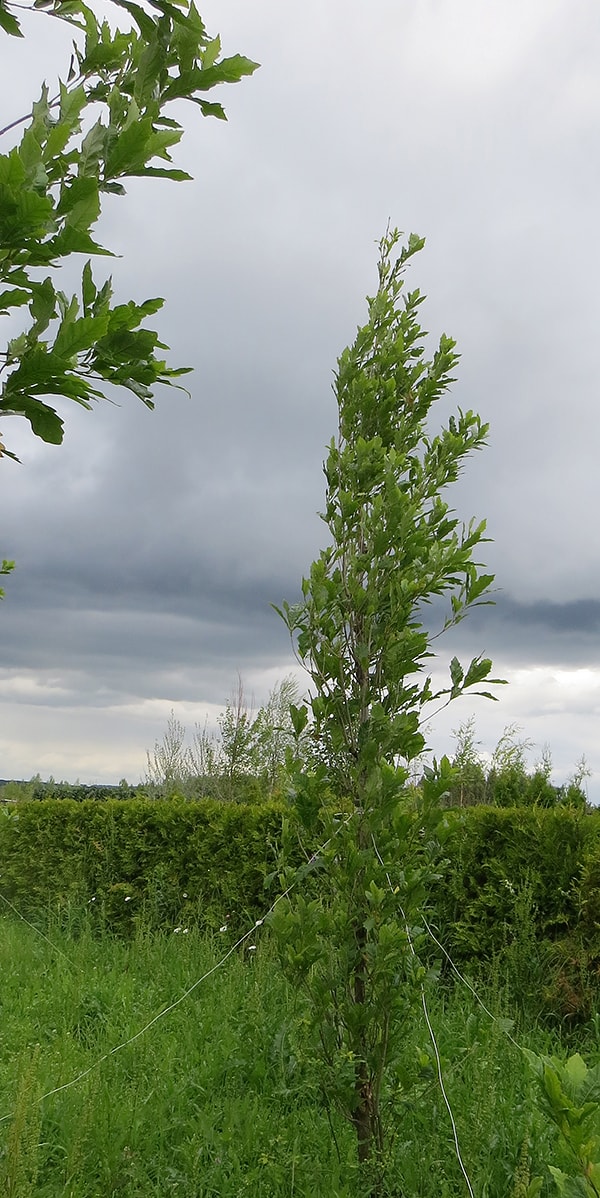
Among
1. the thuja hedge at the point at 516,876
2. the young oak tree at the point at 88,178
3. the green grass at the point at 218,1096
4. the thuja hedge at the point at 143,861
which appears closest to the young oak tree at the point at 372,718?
the green grass at the point at 218,1096

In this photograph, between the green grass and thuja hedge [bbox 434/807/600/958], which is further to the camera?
thuja hedge [bbox 434/807/600/958]

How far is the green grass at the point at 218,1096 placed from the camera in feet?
12.3

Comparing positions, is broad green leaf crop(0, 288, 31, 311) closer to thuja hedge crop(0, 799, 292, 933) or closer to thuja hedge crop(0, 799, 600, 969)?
thuja hedge crop(0, 799, 600, 969)

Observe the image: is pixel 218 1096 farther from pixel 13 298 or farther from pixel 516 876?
pixel 13 298

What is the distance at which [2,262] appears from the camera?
5.82 feet

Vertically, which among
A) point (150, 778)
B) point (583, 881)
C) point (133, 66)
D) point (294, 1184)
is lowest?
point (294, 1184)

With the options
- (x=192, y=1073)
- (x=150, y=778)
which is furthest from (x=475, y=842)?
(x=150, y=778)

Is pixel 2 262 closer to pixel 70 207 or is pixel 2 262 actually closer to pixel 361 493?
pixel 70 207

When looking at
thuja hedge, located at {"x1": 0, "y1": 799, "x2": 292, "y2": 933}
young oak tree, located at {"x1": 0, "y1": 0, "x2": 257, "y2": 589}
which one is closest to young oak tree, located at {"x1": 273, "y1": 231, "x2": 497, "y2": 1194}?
young oak tree, located at {"x1": 0, "y1": 0, "x2": 257, "y2": 589}

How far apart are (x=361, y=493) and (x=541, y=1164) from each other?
10.1 feet

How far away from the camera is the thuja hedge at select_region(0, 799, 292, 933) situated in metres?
8.63

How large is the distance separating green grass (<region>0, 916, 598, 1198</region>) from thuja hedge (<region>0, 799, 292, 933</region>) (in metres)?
1.38

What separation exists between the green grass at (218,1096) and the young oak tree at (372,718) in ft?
0.68

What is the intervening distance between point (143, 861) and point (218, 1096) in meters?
5.12
